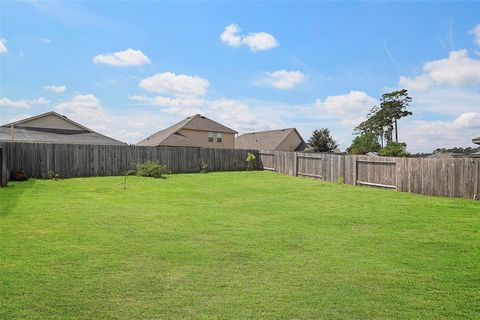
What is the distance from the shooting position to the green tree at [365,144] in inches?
2221

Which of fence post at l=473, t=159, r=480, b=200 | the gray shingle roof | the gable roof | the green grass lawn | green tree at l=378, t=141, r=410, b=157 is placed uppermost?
the gable roof

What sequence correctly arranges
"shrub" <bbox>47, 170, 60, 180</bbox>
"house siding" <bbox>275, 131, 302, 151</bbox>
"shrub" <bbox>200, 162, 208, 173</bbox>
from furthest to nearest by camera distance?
"house siding" <bbox>275, 131, 302, 151</bbox>, "shrub" <bbox>200, 162, 208, 173</bbox>, "shrub" <bbox>47, 170, 60, 180</bbox>

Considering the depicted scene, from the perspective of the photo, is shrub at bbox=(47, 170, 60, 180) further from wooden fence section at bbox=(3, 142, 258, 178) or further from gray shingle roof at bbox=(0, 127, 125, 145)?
gray shingle roof at bbox=(0, 127, 125, 145)

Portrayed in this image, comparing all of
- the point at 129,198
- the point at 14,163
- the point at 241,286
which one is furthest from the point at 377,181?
the point at 14,163

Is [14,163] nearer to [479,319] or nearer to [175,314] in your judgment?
[175,314]

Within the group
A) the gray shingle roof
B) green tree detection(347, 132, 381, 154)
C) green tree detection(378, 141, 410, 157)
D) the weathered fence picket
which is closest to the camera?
the weathered fence picket

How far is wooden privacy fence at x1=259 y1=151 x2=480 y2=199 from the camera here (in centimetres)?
1192

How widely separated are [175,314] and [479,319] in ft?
8.68

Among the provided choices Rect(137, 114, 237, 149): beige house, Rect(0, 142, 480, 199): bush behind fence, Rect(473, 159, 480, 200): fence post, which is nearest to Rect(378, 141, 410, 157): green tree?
Rect(0, 142, 480, 199): bush behind fence

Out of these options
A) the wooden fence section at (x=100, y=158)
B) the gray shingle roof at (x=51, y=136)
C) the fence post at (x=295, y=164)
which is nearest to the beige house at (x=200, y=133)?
the gray shingle roof at (x=51, y=136)

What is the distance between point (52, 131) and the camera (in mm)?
29250

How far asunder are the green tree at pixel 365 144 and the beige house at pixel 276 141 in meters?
12.7

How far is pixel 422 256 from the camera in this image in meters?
5.14

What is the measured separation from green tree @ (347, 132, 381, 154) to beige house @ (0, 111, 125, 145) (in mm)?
38129
